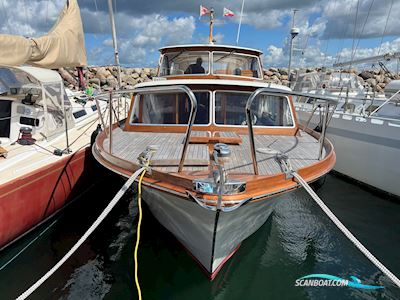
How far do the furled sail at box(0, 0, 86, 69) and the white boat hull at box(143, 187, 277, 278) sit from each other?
4461 mm

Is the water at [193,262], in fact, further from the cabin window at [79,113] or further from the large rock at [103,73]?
the large rock at [103,73]

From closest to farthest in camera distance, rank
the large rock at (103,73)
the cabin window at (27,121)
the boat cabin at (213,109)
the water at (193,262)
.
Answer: the water at (193,262)
the boat cabin at (213,109)
the cabin window at (27,121)
the large rock at (103,73)

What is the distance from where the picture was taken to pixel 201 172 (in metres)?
4.01

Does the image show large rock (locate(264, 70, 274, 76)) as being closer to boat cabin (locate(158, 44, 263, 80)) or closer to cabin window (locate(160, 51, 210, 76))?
boat cabin (locate(158, 44, 263, 80))

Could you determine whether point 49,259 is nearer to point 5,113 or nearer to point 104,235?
point 104,235

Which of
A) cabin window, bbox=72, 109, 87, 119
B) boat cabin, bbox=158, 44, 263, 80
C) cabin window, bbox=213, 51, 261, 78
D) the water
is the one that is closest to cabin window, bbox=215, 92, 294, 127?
boat cabin, bbox=158, 44, 263, 80

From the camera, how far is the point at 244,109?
6.14 metres

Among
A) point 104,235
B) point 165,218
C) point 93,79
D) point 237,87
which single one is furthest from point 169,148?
point 93,79

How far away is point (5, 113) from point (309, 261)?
705 cm

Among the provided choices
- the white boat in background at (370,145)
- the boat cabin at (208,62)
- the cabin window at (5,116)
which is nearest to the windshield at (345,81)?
the white boat in background at (370,145)

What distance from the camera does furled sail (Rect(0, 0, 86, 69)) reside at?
21.8 feet

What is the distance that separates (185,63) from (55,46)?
140 inches

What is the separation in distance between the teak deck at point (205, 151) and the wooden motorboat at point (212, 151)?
1 centimetres

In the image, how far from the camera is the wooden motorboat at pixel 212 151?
3.73 meters
